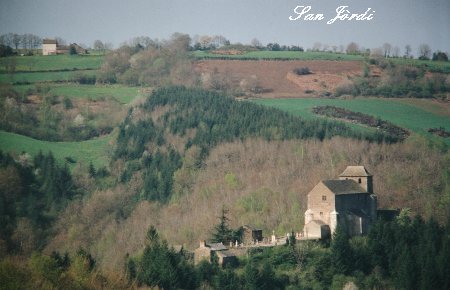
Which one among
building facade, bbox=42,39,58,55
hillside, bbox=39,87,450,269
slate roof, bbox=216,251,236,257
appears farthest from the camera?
building facade, bbox=42,39,58,55

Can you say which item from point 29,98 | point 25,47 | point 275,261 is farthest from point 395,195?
point 25,47

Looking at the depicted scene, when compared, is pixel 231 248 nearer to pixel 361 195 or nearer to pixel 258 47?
pixel 361 195

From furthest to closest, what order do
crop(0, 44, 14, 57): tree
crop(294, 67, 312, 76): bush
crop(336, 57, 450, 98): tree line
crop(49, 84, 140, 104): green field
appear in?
crop(294, 67, 312, 76): bush → crop(0, 44, 14, 57): tree → crop(49, 84, 140, 104): green field → crop(336, 57, 450, 98): tree line

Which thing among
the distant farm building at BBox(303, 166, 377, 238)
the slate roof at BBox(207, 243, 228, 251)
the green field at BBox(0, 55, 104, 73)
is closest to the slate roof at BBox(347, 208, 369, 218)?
Result: the distant farm building at BBox(303, 166, 377, 238)

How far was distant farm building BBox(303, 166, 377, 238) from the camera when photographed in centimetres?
7650

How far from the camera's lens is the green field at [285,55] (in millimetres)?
128000

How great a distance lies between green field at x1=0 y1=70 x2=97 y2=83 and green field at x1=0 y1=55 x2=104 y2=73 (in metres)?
0.79

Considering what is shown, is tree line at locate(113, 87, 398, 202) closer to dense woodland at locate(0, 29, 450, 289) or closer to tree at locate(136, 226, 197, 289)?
dense woodland at locate(0, 29, 450, 289)

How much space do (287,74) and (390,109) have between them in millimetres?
16005

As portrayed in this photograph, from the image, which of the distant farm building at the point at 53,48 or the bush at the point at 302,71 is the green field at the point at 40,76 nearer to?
the distant farm building at the point at 53,48

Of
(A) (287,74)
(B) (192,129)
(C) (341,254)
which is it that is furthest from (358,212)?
(A) (287,74)

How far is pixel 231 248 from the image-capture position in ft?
243

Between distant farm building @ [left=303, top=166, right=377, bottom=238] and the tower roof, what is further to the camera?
Result: the tower roof

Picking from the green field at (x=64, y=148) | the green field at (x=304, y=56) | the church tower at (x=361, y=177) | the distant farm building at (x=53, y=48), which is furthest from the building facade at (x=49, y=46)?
the church tower at (x=361, y=177)
